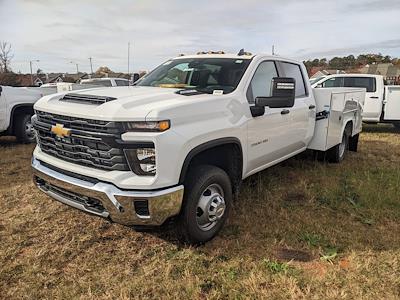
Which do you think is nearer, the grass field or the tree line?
the grass field

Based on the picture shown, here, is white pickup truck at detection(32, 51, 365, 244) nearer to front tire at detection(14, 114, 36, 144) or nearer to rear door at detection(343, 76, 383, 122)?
front tire at detection(14, 114, 36, 144)

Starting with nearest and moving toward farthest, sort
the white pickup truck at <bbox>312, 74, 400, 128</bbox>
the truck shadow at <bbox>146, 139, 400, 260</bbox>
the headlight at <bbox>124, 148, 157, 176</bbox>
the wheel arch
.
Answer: the headlight at <bbox>124, 148, 157, 176</bbox> < the wheel arch < the truck shadow at <bbox>146, 139, 400, 260</bbox> < the white pickup truck at <bbox>312, 74, 400, 128</bbox>

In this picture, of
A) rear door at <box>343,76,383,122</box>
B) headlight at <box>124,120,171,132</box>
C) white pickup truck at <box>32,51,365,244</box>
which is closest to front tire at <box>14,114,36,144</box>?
white pickup truck at <box>32,51,365,244</box>

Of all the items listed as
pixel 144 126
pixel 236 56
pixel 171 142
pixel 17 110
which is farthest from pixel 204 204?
pixel 17 110

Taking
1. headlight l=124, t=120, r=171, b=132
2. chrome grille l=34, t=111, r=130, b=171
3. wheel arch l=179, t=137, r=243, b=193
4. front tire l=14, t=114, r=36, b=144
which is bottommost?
front tire l=14, t=114, r=36, b=144

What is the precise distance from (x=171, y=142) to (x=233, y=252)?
4.16ft

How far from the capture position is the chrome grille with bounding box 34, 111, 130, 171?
289 centimetres

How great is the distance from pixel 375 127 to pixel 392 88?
228 centimetres

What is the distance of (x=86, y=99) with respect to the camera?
328 cm

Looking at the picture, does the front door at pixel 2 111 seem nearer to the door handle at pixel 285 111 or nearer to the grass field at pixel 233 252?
the grass field at pixel 233 252

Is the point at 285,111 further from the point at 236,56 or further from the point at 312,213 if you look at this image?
the point at 312,213

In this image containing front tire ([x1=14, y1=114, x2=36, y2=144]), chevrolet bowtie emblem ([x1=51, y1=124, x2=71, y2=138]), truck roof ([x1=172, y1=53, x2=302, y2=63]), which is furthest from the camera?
front tire ([x1=14, y1=114, x2=36, y2=144])

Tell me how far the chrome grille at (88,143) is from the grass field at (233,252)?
89 centimetres

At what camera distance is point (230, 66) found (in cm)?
421
